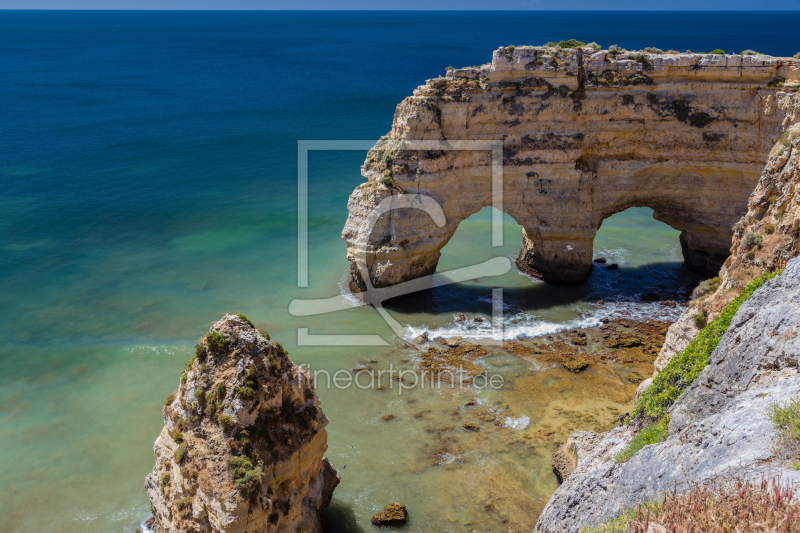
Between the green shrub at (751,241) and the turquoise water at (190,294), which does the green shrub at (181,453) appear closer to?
the turquoise water at (190,294)

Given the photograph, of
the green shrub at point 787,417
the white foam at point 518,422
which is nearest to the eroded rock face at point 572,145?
the white foam at point 518,422

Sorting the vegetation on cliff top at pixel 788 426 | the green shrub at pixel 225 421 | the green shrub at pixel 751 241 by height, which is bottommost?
the green shrub at pixel 225 421


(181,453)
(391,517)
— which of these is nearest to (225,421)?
(181,453)

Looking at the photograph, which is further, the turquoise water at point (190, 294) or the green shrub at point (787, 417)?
the turquoise water at point (190, 294)

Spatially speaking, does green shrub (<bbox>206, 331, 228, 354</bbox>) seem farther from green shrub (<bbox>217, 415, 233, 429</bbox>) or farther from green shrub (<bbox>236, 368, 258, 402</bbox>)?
green shrub (<bbox>217, 415, 233, 429</bbox>)

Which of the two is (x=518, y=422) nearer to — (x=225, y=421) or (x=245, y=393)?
(x=245, y=393)

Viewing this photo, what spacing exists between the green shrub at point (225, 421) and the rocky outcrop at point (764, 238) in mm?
11595

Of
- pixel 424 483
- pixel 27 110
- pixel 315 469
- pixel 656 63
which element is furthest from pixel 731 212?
pixel 27 110

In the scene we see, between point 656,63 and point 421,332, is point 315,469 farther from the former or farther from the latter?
point 656,63

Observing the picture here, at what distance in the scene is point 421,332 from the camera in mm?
26438

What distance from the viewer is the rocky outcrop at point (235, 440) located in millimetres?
11781

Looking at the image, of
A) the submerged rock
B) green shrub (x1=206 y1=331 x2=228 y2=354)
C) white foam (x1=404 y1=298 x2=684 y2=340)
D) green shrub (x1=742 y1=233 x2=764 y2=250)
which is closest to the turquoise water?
white foam (x1=404 y1=298 x2=684 y2=340)

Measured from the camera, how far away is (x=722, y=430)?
28.1ft

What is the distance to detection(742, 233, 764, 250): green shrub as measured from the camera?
14805 mm
